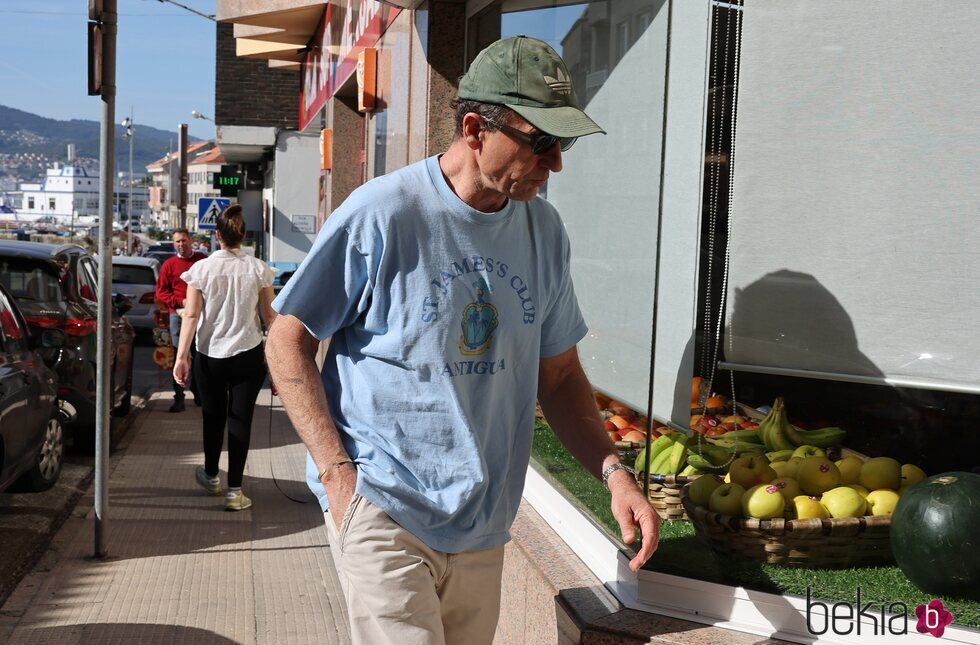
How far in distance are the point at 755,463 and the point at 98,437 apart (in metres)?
3.74

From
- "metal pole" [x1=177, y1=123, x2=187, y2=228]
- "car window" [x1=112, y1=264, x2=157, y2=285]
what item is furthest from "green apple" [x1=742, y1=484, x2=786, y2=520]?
"metal pole" [x1=177, y1=123, x2=187, y2=228]

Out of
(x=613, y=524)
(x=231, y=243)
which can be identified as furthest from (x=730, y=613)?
(x=231, y=243)

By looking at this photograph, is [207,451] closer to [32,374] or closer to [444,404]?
[32,374]

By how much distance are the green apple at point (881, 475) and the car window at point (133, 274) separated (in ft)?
62.5

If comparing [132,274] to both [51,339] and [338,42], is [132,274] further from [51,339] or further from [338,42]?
[51,339]

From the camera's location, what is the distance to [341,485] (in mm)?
2465

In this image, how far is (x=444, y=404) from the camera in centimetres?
247

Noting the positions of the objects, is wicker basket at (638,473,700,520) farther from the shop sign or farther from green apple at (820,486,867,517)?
the shop sign

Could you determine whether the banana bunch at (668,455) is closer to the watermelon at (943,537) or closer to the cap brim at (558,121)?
the watermelon at (943,537)

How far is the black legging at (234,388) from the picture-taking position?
7078mm

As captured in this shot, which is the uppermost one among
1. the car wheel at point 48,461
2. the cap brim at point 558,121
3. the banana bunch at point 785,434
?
the cap brim at point 558,121

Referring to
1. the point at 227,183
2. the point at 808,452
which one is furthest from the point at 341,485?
the point at 227,183

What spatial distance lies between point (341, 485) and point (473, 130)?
81 cm

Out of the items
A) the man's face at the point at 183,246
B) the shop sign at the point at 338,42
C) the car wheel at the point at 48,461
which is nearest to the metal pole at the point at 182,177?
the shop sign at the point at 338,42
